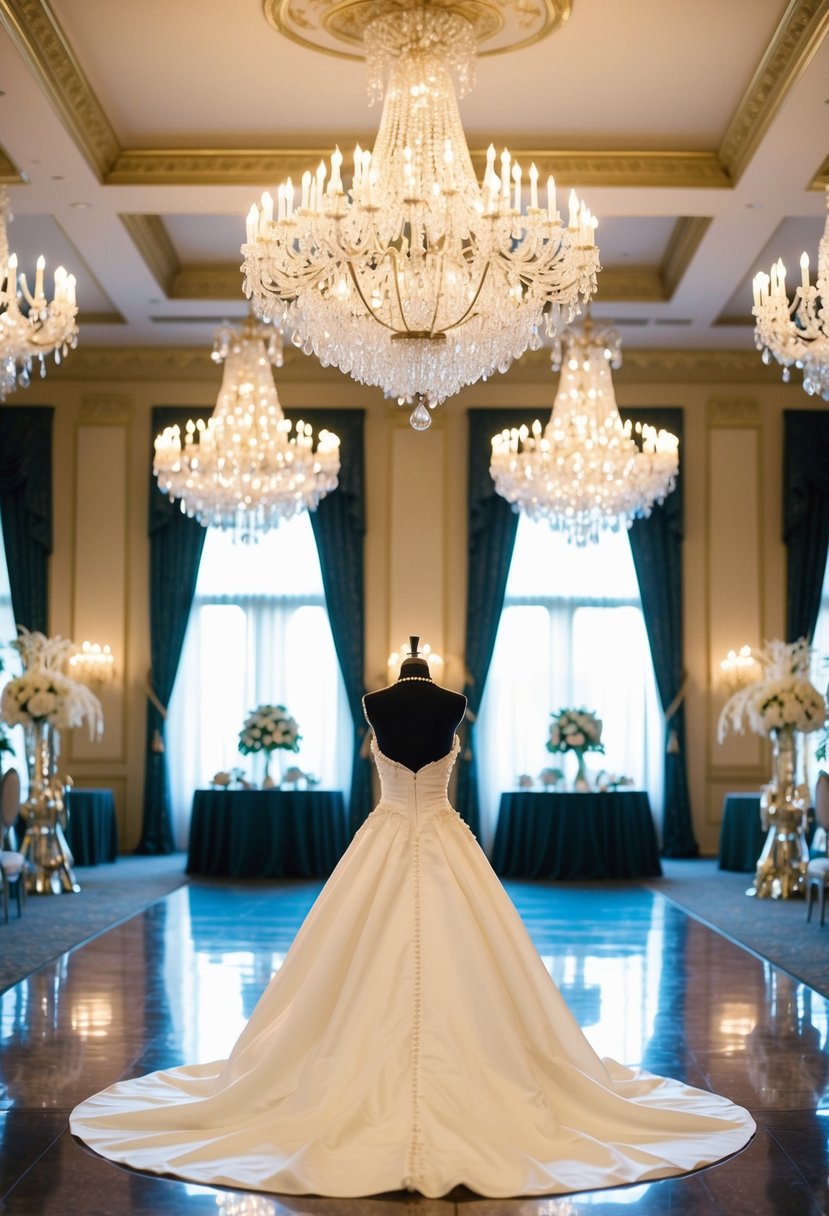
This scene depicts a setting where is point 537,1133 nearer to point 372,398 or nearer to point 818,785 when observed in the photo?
point 818,785

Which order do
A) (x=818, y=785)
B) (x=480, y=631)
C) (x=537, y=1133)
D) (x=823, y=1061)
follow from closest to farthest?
(x=537, y=1133) < (x=823, y=1061) < (x=818, y=785) < (x=480, y=631)

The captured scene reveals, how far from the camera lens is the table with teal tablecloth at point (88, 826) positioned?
11781mm

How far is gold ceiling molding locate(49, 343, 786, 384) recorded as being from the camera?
1308 centimetres

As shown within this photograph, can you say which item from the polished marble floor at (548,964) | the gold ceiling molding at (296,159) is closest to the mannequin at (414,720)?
the polished marble floor at (548,964)

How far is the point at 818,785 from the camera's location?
916 centimetres

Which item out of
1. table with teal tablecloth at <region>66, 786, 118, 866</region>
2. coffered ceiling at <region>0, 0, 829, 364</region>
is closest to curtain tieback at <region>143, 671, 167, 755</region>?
table with teal tablecloth at <region>66, 786, 118, 866</region>

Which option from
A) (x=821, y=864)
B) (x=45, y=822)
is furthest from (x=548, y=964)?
(x=45, y=822)

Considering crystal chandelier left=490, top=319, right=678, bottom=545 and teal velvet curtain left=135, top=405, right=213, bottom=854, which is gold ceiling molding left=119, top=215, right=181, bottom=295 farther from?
crystal chandelier left=490, top=319, right=678, bottom=545

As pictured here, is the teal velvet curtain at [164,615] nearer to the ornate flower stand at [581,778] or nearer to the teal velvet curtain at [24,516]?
the teal velvet curtain at [24,516]

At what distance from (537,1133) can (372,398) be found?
31.6ft

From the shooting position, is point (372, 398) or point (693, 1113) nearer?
point (693, 1113)

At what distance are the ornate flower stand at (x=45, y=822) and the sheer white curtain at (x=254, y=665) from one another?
227 cm

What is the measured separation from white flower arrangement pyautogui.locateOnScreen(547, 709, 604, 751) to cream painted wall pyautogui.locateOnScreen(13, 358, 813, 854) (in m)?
1.28

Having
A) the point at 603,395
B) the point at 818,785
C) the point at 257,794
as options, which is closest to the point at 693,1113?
the point at 818,785
